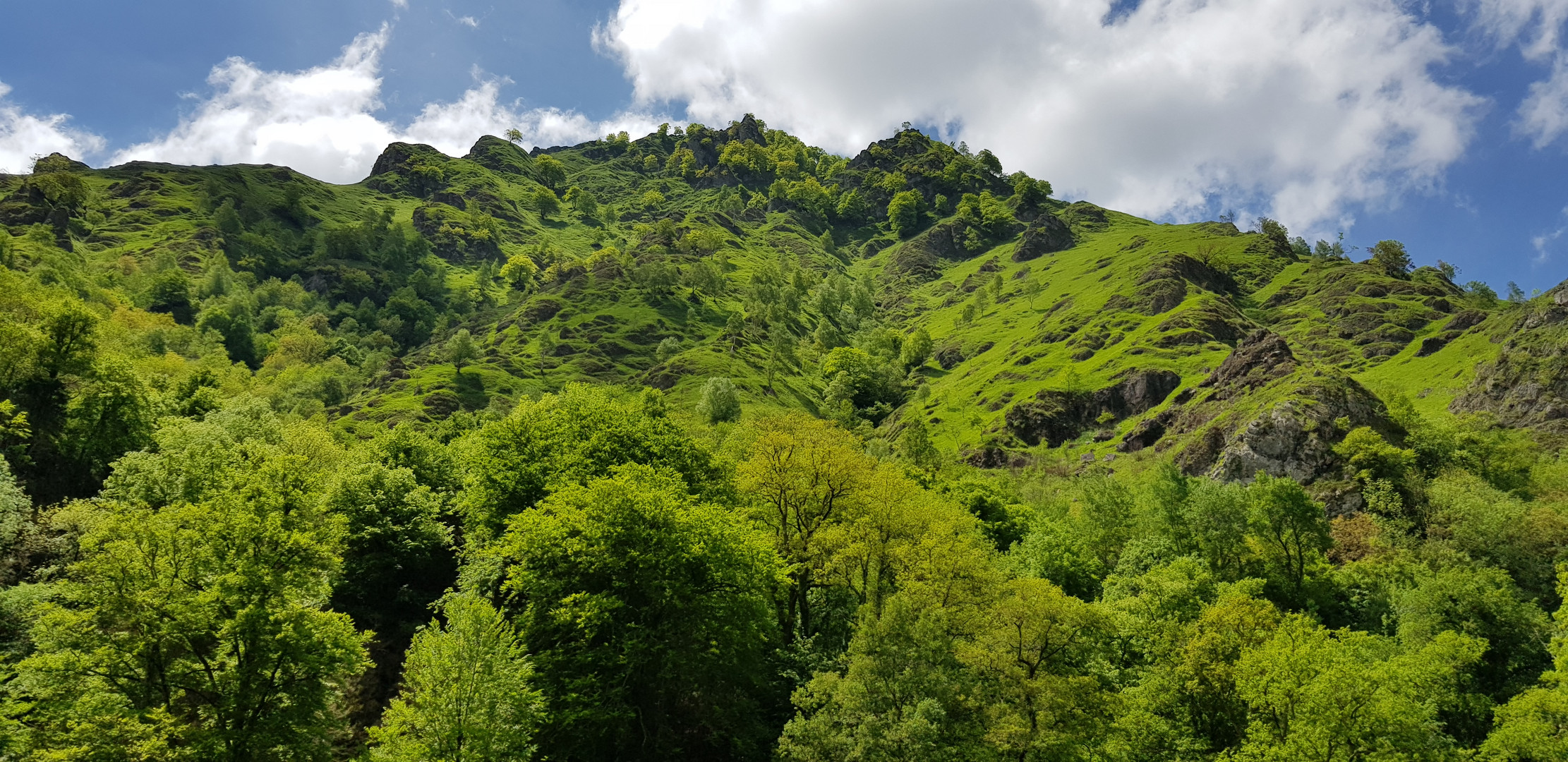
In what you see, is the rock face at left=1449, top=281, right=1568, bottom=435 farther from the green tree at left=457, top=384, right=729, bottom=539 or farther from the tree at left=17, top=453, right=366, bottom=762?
the tree at left=17, top=453, right=366, bottom=762

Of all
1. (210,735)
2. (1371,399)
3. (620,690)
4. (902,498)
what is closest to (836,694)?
(620,690)

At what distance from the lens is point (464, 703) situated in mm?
28875

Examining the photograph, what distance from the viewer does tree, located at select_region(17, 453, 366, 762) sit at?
26.3 metres

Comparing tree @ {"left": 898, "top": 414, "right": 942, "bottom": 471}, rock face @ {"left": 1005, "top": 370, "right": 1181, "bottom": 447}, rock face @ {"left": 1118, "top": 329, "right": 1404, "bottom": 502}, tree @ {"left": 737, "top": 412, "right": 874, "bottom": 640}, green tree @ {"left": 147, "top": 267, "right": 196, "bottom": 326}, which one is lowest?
tree @ {"left": 737, "top": 412, "right": 874, "bottom": 640}

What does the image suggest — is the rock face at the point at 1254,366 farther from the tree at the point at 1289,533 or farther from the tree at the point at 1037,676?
the tree at the point at 1037,676

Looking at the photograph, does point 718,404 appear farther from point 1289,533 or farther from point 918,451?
point 1289,533

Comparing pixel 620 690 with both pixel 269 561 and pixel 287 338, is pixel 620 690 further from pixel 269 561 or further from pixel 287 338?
pixel 287 338

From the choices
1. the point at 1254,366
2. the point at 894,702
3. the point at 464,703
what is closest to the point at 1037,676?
the point at 894,702

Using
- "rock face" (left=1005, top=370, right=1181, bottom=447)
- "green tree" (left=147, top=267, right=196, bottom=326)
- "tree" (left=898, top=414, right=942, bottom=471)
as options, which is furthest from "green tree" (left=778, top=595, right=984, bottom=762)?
"green tree" (left=147, top=267, right=196, bottom=326)

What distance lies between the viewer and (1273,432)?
3570 inches

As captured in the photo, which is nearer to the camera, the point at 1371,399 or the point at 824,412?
the point at 1371,399

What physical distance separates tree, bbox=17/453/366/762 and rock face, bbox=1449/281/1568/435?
467ft

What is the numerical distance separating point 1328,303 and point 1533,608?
173300 millimetres

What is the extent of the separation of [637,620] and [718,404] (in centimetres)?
10170
